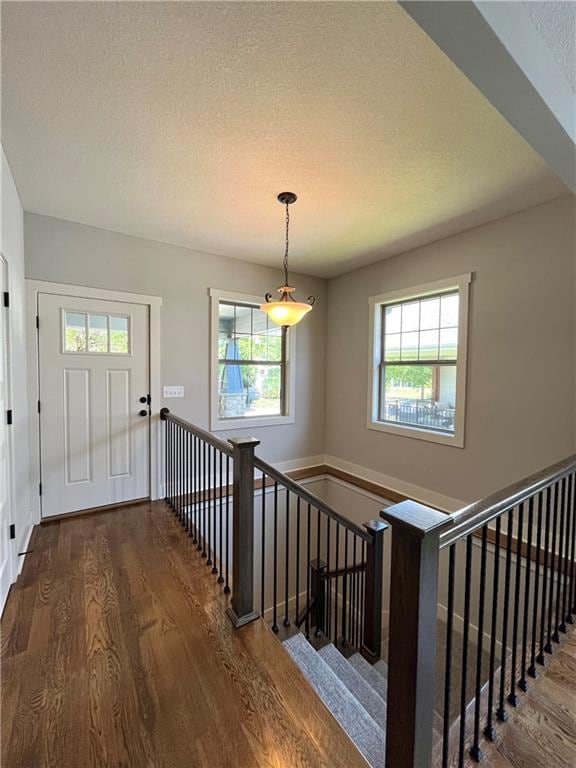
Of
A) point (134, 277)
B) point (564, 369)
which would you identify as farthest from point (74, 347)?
point (564, 369)

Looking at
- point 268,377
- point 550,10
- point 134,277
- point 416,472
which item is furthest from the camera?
point 268,377

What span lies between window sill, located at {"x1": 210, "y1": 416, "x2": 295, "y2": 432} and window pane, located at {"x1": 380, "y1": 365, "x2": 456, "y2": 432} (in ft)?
4.10

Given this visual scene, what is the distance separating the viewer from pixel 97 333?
3090mm

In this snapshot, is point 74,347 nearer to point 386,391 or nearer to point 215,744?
point 215,744

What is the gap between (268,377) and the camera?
425cm

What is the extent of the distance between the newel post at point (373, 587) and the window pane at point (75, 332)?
9.24ft

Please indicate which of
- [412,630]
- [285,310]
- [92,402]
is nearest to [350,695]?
[412,630]

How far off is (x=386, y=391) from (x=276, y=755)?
10.8 feet

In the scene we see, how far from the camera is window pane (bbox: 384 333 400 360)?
152 inches

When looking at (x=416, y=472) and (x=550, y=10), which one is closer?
(x=550, y=10)

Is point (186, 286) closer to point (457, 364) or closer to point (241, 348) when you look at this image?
point (241, 348)

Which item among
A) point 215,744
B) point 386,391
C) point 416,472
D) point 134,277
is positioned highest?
point 134,277

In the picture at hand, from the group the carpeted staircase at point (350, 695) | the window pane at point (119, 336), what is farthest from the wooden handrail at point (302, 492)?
the window pane at point (119, 336)

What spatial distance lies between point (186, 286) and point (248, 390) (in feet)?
4.52
